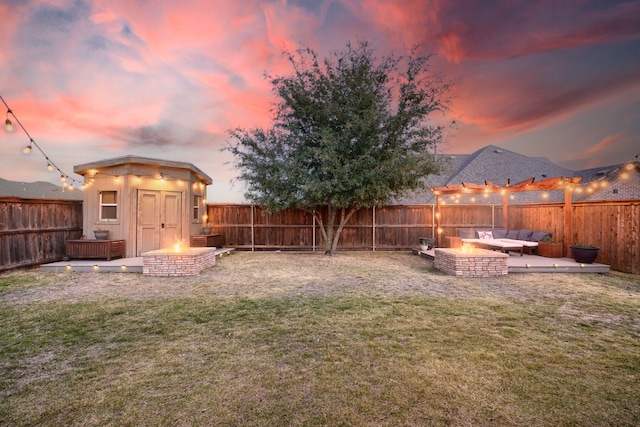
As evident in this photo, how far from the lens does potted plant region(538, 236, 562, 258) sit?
9359 mm


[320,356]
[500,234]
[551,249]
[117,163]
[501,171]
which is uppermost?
[501,171]

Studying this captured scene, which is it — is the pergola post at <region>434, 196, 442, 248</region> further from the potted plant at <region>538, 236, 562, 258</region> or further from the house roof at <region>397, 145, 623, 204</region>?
the house roof at <region>397, 145, 623, 204</region>

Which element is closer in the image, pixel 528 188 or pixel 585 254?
pixel 585 254

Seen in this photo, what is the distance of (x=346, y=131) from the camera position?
9492 mm

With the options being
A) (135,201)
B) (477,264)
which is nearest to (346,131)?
(477,264)

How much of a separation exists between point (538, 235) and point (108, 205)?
50.4 ft

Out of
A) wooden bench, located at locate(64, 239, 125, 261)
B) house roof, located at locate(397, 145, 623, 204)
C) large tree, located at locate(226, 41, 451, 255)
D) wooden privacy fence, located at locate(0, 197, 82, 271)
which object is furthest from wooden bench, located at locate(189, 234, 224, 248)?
house roof, located at locate(397, 145, 623, 204)

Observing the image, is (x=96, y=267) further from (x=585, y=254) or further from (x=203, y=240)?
(x=585, y=254)

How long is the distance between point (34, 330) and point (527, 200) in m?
26.2

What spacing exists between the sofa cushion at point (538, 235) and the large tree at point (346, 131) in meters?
4.52

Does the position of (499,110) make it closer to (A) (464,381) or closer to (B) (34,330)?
(A) (464,381)

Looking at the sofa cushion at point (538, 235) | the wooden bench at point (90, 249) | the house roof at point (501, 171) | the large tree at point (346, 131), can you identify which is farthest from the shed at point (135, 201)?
the house roof at point (501, 171)

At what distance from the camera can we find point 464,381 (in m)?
2.46

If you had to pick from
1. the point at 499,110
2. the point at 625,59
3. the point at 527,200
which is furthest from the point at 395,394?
the point at 527,200
